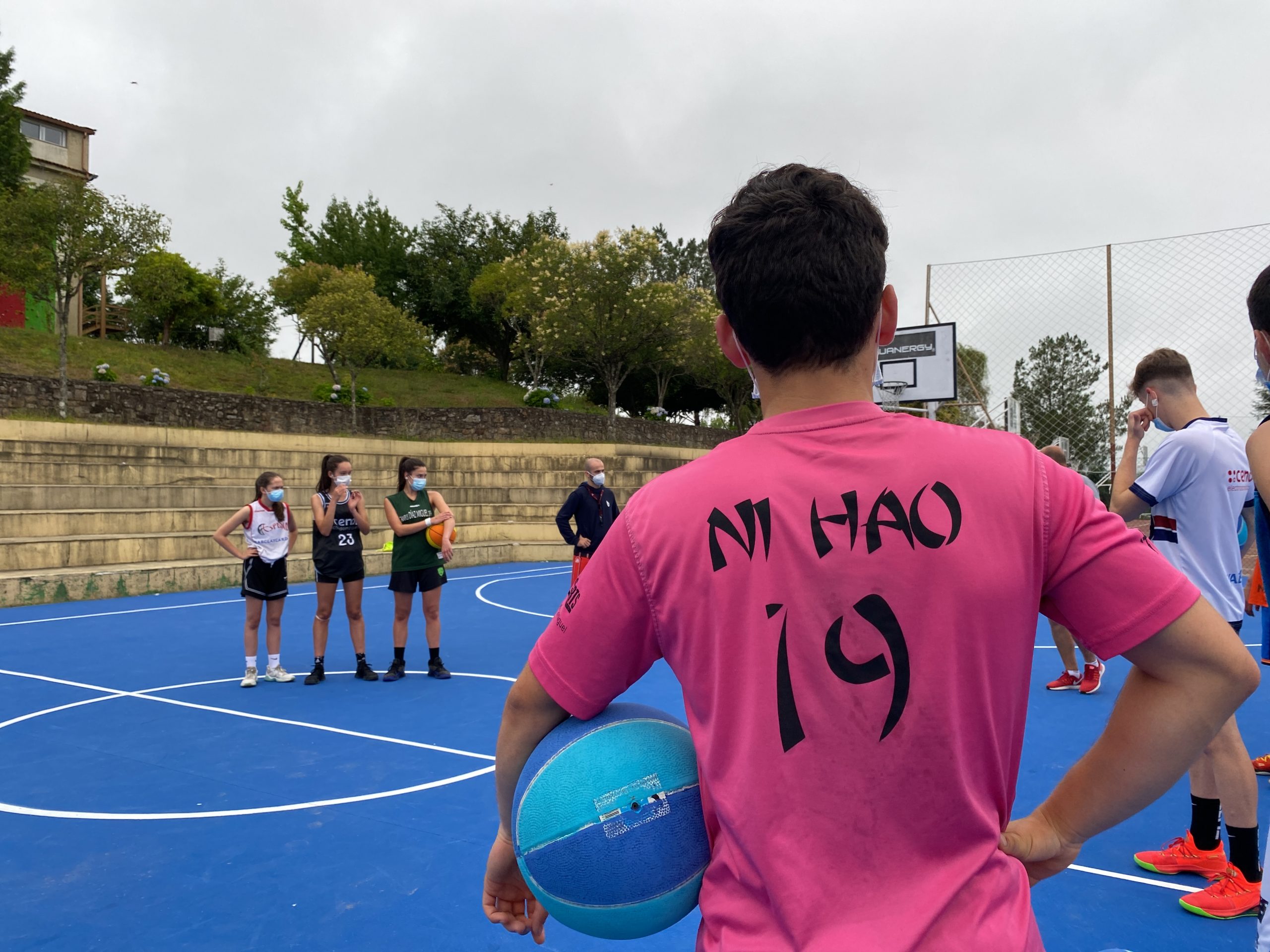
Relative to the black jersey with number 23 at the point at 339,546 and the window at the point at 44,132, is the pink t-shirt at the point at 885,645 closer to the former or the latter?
the black jersey with number 23 at the point at 339,546

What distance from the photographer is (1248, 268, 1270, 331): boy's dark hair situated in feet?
6.35

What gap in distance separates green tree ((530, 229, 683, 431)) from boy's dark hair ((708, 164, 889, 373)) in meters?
31.1

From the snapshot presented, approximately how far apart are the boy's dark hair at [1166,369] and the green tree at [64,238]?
2205 cm

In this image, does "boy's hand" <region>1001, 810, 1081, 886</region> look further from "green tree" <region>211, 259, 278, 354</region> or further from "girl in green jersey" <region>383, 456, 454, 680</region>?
"green tree" <region>211, 259, 278, 354</region>

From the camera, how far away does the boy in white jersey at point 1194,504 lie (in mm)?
3902

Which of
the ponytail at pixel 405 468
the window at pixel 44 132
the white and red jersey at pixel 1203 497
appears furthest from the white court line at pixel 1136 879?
the window at pixel 44 132

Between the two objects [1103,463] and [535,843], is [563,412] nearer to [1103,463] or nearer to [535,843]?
[1103,463]

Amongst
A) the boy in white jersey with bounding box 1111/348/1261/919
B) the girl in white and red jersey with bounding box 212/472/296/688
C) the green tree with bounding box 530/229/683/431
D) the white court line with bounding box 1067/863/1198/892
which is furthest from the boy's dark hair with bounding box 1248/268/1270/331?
the green tree with bounding box 530/229/683/431

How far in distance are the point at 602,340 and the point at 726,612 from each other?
108 feet

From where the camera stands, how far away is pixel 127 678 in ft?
25.8

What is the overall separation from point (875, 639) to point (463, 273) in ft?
164

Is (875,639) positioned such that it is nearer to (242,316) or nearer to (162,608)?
(162,608)

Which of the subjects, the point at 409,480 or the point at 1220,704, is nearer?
the point at 1220,704

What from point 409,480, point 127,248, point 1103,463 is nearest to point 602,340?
point 127,248
